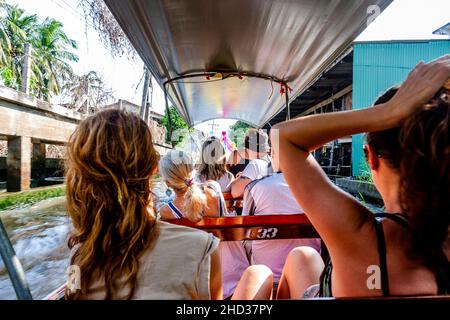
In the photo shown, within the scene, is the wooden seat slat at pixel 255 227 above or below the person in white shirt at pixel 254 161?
below

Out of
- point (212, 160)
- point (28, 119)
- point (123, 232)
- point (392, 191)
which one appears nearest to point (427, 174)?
point (392, 191)

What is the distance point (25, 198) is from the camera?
251 inches

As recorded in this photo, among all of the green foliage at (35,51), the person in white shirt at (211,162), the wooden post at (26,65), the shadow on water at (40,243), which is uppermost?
the green foliage at (35,51)

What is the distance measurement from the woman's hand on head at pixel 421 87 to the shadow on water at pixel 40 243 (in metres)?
2.24

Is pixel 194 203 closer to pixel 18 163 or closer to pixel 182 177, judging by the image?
pixel 182 177

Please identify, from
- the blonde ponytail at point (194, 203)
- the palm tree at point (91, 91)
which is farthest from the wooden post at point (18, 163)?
the blonde ponytail at point (194, 203)

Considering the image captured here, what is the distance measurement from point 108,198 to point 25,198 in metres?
6.65

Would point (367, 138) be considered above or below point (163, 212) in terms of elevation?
above

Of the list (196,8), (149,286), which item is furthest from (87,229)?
(196,8)

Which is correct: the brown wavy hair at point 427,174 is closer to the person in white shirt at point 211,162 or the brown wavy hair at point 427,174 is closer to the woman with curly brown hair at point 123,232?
the woman with curly brown hair at point 123,232

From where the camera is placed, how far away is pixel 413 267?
731 millimetres

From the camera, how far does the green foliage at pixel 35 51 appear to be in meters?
6.88

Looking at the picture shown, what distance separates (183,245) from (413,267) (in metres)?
0.60
